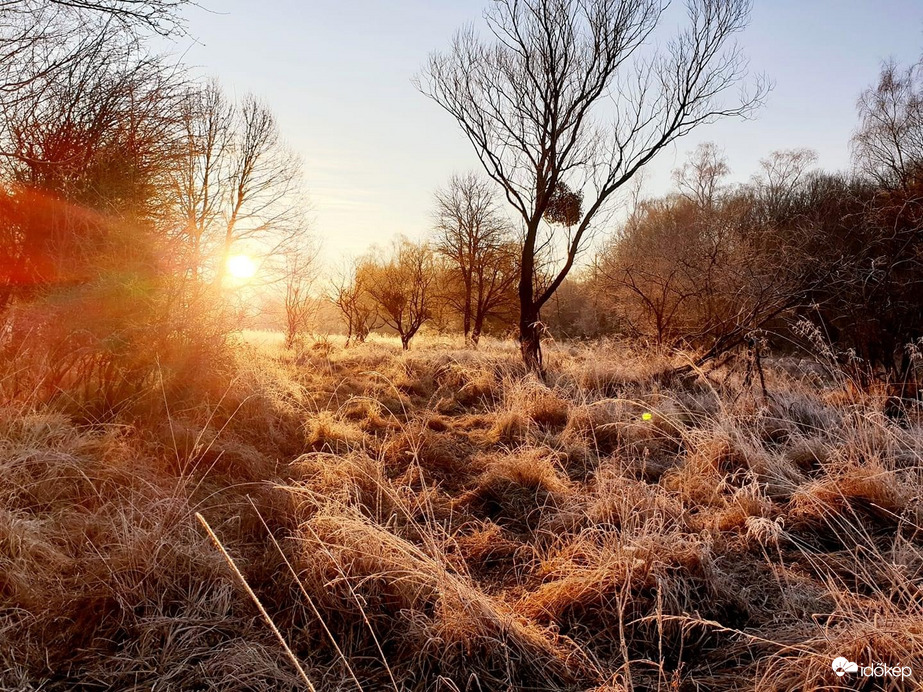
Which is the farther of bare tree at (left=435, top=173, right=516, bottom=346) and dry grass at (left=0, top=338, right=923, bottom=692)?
bare tree at (left=435, top=173, right=516, bottom=346)

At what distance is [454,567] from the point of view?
7.58ft

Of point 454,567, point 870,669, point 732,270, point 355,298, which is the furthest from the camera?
point 355,298

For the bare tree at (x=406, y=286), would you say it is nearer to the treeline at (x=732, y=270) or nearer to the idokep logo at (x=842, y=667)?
the treeline at (x=732, y=270)

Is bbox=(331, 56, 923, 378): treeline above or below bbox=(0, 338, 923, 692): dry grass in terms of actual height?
above

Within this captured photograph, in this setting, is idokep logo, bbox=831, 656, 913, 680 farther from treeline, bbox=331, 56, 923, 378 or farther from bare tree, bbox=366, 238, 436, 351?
bare tree, bbox=366, 238, 436, 351

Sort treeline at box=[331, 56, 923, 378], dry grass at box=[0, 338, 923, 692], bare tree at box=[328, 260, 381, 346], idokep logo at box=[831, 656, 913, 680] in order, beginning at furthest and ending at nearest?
bare tree at box=[328, 260, 381, 346]
treeline at box=[331, 56, 923, 378]
dry grass at box=[0, 338, 923, 692]
idokep logo at box=[831, 656, 913, 680]

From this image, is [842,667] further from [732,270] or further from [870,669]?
[732,270]

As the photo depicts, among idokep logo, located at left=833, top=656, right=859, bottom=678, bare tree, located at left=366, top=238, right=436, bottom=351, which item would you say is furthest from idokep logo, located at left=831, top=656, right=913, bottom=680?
bare tree, located at left=366, top=238, right=436, bottom=351

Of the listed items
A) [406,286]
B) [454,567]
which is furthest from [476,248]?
[454,567]

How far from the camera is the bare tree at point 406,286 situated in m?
18.3

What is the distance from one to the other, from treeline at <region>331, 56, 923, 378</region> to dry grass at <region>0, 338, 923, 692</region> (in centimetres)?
146

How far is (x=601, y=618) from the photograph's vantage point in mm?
2051

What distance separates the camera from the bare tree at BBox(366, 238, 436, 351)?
1827 centimetres

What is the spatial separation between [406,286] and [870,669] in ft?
62.0
